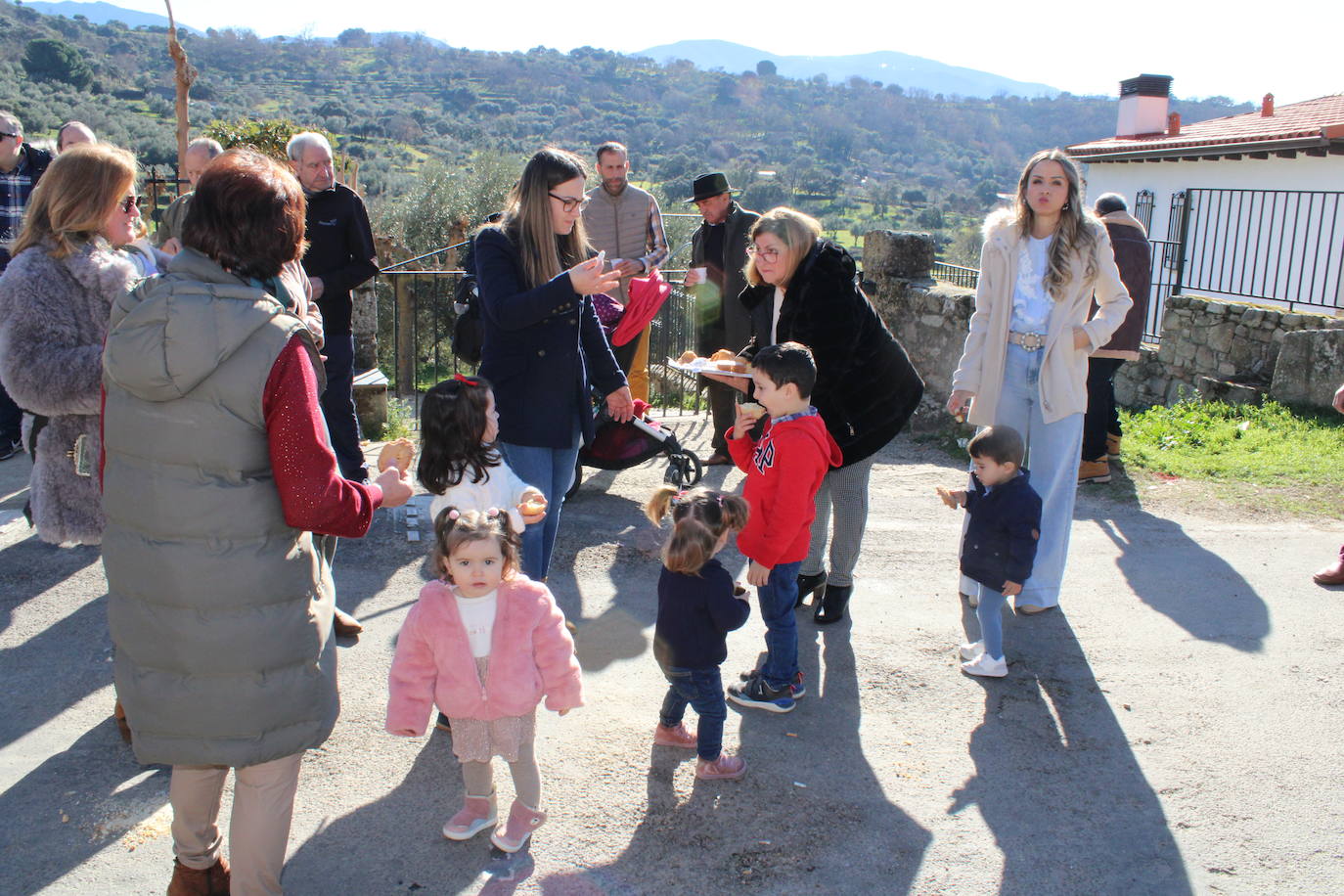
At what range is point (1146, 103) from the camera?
24.7 meters

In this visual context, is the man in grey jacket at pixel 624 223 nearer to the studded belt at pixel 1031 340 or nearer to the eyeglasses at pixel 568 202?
the studded belt at pixel 1031 340

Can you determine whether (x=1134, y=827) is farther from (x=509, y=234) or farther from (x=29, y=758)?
(x=29, y=758)

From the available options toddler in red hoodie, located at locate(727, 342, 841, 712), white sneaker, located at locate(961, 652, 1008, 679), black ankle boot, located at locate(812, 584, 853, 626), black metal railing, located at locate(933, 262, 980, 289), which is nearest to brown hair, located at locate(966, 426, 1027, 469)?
toddler in red hoodie, located at locate(727, 342, 841, 712)

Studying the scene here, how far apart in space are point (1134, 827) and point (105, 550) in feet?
9.98

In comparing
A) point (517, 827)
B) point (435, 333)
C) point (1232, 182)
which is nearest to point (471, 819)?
point (517, 827)

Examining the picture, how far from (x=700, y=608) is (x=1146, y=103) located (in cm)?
2598

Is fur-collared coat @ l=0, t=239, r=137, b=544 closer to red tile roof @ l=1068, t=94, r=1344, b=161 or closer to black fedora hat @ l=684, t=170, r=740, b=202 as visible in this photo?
black fedora hat @ l=684, t=170, r=740, b=202

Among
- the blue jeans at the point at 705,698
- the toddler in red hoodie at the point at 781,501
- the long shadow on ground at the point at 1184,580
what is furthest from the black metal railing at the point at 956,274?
the blue jeans at the point at 705,698

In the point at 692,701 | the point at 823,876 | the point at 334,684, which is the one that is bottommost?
the point at 823,876

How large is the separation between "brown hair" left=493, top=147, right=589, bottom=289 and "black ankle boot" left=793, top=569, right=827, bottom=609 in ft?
6.13

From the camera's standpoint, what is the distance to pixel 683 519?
3207 millimetres

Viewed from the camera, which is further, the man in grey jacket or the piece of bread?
the man in grey jacket

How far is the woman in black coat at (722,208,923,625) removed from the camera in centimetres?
420

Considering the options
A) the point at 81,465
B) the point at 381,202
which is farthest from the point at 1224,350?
the point at 381,202
